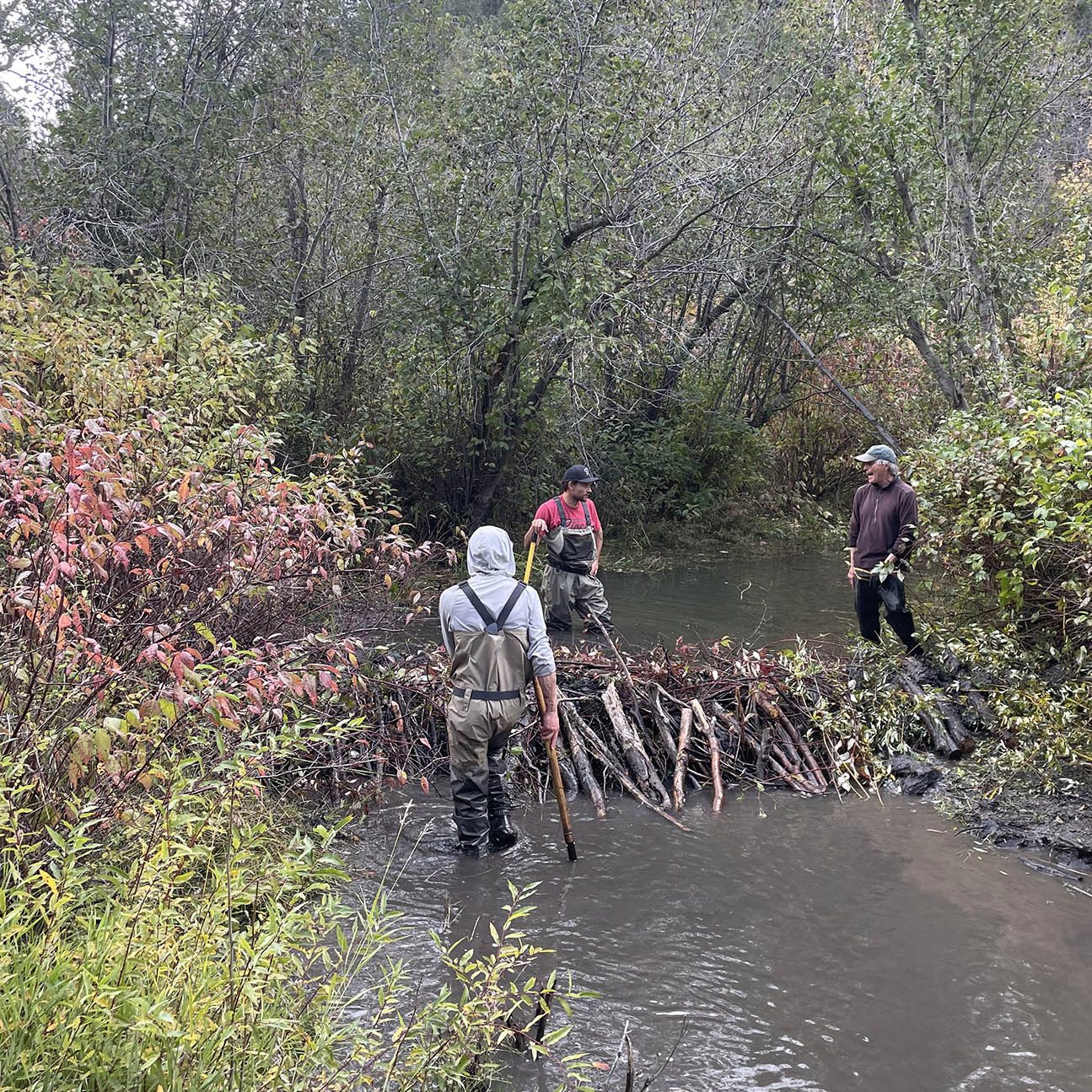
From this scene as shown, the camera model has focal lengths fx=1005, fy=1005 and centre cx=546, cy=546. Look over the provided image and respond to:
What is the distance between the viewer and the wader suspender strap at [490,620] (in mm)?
5996

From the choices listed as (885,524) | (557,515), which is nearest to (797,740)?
(885,524)

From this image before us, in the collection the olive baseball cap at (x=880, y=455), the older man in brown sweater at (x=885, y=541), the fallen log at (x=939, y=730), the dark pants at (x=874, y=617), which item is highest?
the olive baseball cap at (x=880, y=455)

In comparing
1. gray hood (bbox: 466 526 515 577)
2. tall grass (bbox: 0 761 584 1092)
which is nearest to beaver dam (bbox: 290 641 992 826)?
gray hood (bbox: 466 526 515 577)

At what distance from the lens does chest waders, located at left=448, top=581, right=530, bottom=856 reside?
239 inches

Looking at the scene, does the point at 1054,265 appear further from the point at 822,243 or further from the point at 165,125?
the point at 165,125

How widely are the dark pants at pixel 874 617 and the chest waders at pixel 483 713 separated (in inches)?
167

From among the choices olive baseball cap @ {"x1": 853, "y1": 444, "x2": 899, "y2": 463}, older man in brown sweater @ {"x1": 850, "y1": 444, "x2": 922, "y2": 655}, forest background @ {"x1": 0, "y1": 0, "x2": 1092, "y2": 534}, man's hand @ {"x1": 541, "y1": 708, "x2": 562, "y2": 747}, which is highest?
forest background @ {"x1": 0, "y1": 0, "x2": 1092, "y2": 534}

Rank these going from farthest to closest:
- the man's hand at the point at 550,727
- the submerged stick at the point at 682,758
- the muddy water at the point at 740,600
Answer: the muddy water at the point at 740,600, the submerged stick at the point at 682,758, the man's hand at the point at 550,727

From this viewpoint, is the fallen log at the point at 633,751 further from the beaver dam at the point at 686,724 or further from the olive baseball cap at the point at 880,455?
the olive baseball cap at the point at 880,455

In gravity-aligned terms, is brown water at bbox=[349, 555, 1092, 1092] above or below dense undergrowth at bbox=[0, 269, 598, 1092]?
below

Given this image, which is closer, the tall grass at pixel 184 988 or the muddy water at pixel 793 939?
the tall grass at pixel 184 988

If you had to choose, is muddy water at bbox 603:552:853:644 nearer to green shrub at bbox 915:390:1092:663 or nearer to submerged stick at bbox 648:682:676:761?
submerged stick at bbox 648:682:676:761

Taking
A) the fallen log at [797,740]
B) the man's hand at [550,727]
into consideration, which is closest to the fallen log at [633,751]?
the fallen log at [797,740]

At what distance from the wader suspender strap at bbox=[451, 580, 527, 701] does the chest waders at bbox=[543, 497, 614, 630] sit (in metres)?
4.47
